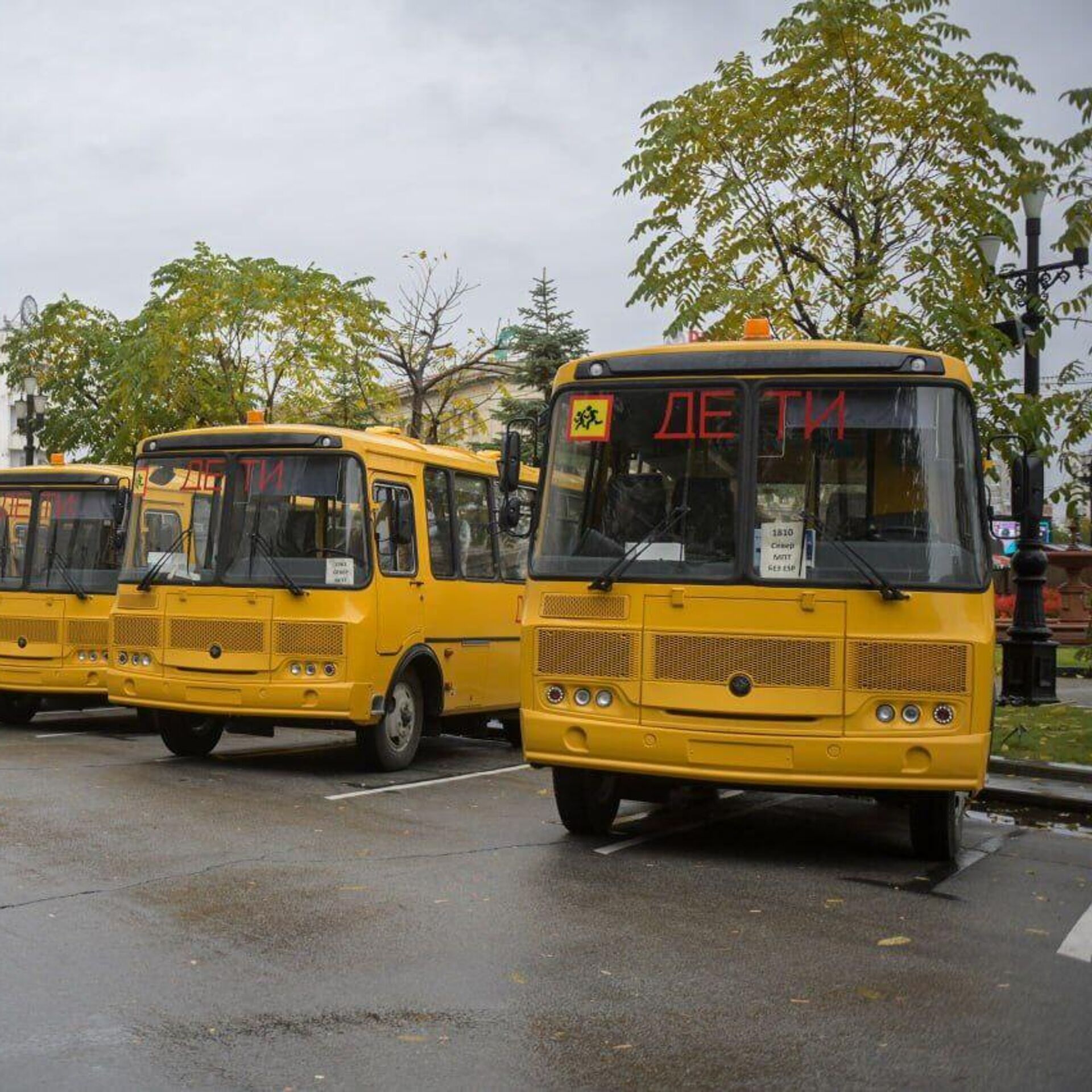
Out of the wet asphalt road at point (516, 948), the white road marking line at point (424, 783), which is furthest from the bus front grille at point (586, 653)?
the white road marking line at point (424, 783)

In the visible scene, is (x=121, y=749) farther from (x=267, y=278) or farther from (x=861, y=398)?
(x=267, y=278)

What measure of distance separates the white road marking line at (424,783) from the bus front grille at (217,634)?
58.4 inches

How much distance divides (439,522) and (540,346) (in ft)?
74.3

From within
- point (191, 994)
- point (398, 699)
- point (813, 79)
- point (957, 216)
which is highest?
point (813, 79)

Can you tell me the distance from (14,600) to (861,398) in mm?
10167

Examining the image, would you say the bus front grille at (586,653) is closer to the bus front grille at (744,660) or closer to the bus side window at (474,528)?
the bus front grille at (744,660)

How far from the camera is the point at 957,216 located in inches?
611

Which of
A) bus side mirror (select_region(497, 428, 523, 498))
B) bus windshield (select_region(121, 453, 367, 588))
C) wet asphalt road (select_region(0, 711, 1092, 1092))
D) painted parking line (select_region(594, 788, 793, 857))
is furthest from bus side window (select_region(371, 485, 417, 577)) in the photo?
painted parking line (select_region(594, 788, 793, 857))

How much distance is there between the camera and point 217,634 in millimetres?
12609

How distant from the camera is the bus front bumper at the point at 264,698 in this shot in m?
12.3

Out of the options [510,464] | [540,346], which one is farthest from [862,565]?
[540,346]

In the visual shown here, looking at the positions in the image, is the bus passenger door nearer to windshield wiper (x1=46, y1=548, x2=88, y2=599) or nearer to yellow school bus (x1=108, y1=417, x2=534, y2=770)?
yellow school bus (x1=108, y1=417, x2=534, y2=770)

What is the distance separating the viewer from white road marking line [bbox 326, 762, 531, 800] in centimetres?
1159

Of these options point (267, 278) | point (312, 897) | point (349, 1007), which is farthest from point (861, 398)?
point (267, 278)
